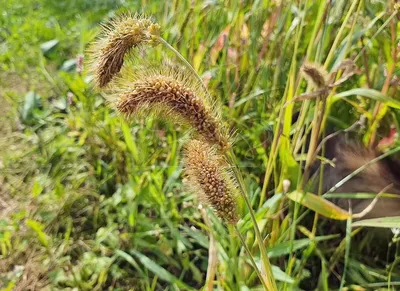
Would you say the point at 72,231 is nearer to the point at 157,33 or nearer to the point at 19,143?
the point at 19,143

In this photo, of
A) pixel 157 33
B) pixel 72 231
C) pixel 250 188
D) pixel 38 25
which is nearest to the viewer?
pixel 157 33

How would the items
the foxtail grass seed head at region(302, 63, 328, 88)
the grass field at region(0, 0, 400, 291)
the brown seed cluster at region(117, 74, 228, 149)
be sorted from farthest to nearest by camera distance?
the grass field at region(0, 0, 400, 291), the foxtail grass seed head at region(302, 63, 328, 88), the brown seed cluster at region(117, 74, 228, 149)

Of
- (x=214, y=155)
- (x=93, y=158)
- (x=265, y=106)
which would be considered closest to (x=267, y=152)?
(x=265, y=106)

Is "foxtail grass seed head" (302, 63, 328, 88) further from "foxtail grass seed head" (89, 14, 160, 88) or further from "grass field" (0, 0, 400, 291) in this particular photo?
"foxtail grass seed head" (89, 14, 160, 88)

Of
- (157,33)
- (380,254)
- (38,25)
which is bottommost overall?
(380,254)

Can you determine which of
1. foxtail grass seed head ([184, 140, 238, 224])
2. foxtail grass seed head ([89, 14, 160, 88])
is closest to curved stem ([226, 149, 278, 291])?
foxtail grass seed head ([184, 140, 238, 224])

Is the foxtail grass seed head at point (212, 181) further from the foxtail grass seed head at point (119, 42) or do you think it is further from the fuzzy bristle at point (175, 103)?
the foxtail grass seed head at point (119, 42)
